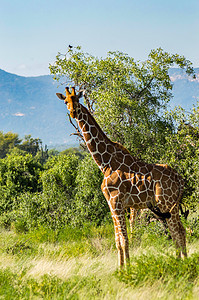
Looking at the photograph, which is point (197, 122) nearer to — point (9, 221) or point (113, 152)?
point (113, 152)

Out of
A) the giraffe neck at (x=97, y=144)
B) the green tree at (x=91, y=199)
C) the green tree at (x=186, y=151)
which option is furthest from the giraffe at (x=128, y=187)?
the green tree at (x=91, y=199)

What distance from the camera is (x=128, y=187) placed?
8031 millimetres

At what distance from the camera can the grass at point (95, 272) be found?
6621mm

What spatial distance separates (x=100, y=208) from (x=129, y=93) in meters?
3.82

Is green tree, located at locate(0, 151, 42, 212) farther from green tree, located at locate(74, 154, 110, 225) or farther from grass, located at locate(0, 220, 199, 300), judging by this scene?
grass, located at locate(0, 220, 199, 300)

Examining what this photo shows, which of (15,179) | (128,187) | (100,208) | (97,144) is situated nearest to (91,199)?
(100,208)

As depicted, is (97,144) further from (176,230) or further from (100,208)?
(100,208)

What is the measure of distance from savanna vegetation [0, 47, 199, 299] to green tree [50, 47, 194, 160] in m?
0.03

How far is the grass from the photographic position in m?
6.62

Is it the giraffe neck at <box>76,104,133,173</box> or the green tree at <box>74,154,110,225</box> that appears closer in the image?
the giraffe neck at <box>76,104,133,173</box>

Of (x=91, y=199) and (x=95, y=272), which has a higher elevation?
(x=91, y=199)

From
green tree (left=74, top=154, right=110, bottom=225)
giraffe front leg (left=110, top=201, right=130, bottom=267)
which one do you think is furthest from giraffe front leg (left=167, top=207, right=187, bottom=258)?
green tree (left=74, top=154, right=110, bottom=225)

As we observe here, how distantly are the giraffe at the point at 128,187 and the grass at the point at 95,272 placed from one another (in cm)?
52

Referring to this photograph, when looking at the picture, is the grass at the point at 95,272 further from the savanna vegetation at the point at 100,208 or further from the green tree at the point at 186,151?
the green tree at the point at 186,151
